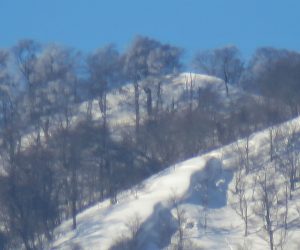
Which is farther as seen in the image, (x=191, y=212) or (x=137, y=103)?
(x=137, y=103)

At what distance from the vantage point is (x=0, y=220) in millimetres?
47594

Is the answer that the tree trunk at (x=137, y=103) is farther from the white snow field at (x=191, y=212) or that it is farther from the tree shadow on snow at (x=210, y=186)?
the tree shadow on snow at (x=210, y=186)

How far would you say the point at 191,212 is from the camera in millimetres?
45031

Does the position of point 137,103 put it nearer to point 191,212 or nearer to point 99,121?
point 99,121

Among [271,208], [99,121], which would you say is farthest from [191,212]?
[99,121]

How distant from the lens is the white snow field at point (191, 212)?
42.2m

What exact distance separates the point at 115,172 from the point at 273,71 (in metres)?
16.4

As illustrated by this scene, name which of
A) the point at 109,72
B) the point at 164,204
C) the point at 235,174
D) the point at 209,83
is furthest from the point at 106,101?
the point at 164,204

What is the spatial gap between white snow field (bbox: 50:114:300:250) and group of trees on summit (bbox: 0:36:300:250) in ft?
5.25

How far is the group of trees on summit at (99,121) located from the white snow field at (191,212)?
5.25 feet

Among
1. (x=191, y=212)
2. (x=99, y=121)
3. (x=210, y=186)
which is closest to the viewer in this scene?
(x=191, y=212)

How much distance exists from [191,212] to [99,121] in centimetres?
1631

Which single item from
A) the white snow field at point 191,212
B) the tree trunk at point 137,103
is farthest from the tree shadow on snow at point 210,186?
the tree trunk at point 137,103

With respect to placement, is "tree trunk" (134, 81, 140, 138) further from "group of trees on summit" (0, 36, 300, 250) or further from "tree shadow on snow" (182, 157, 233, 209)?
"tree shadow on snow" (182, 157, 233, 209)
